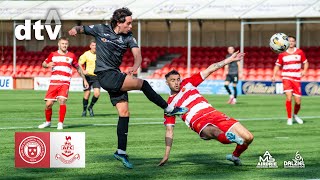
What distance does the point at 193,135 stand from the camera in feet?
63.0

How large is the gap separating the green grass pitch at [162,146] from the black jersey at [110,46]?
59.6 inches

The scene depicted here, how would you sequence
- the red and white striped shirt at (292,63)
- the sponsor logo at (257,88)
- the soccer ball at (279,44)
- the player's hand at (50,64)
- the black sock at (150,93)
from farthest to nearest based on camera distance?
the sponsor logo at (257,88), the red and white striped shirt at (292,63), the player's hand at (50,64), the soccer ball at (279,44), the black sock at (150,93)

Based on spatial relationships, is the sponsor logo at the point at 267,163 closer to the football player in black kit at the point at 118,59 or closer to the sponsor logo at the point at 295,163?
the sponsor logo at the point at 295,163

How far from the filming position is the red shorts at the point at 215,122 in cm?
1297

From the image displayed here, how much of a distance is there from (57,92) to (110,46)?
7.92 m

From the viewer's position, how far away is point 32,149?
12.1 meters

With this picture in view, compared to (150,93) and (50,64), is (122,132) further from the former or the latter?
(50,64)

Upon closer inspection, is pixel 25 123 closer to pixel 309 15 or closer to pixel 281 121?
pixel 281 121

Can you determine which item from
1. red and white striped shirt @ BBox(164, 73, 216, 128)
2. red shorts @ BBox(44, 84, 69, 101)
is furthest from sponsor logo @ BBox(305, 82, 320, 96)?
red and white striped shirt @ BBox(164, 73, 216, 128)

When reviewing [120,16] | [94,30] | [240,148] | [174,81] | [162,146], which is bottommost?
[162,146]

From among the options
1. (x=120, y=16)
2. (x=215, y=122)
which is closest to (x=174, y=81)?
(x=215, y=122)

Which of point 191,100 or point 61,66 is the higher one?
point 61,66

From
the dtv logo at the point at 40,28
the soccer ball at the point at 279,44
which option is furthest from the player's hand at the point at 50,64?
the dtv logo at the point at 40,28

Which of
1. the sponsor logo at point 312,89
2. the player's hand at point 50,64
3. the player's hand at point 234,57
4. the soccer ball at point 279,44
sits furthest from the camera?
the sponsor logo at point 312,89
